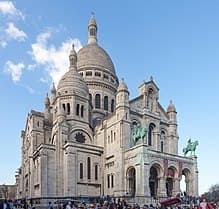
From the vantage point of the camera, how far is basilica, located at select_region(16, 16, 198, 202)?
5497 centimetres

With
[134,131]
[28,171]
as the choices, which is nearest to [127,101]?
[134,131]

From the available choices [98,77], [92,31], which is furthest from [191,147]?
[92,31]

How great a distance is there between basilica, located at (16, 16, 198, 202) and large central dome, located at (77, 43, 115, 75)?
740 cm

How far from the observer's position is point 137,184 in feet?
170

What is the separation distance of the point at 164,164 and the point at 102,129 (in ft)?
42.4

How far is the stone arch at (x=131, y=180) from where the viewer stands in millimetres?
55562

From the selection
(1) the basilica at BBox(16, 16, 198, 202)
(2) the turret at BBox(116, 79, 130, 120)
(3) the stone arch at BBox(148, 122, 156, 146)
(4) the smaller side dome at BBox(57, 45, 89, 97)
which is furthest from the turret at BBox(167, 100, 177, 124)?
(4) the smaller side dome at BBox(57, 45, 89, 97)

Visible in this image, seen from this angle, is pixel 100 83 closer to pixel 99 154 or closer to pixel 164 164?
pixel 99 154

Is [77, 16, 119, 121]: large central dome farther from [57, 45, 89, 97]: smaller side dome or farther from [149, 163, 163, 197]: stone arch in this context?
[149, 163, 163, 197]: stone arch

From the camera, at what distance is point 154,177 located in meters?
57.6

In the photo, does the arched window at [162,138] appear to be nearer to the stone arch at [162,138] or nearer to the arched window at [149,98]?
the stone arch at [162,138]

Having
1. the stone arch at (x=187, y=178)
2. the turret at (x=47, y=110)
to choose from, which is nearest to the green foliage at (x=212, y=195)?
the stone arch at (x=187, y=178)

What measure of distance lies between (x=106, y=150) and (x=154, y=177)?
8825mm

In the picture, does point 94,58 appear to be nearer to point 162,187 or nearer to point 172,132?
point 172,132
